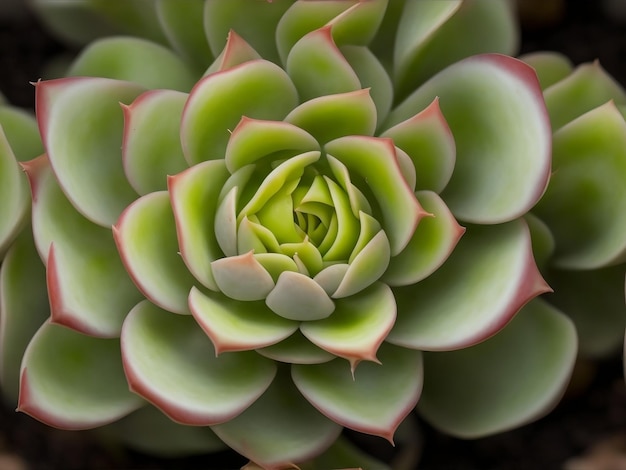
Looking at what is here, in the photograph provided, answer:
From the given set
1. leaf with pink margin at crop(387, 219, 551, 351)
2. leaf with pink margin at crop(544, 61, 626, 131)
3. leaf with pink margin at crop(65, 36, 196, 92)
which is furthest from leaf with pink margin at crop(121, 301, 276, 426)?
leaf with pink margin at crop(544, 61, 626, 131)

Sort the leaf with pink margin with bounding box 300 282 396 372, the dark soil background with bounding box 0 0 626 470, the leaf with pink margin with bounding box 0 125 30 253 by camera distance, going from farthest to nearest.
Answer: the dark soil background with bounding box 0 0 626 470, the leaf with pink margin with bounding box 0 125 30 253, the leaf with pink margin with bounding box 300 282 396 372

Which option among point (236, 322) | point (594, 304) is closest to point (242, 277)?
point (236, 322)

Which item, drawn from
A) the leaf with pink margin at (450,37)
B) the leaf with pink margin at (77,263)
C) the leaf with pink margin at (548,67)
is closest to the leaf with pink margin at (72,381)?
the leaf with pink margin at (77,263)

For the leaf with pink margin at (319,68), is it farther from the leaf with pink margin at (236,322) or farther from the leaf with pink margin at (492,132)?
the leaf with pink margin at (236,322)

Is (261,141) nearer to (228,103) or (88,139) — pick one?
(228,103)

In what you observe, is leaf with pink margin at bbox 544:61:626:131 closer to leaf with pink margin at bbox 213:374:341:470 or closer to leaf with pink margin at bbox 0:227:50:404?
leaf with pink margin at bbox 213:374:341:470
